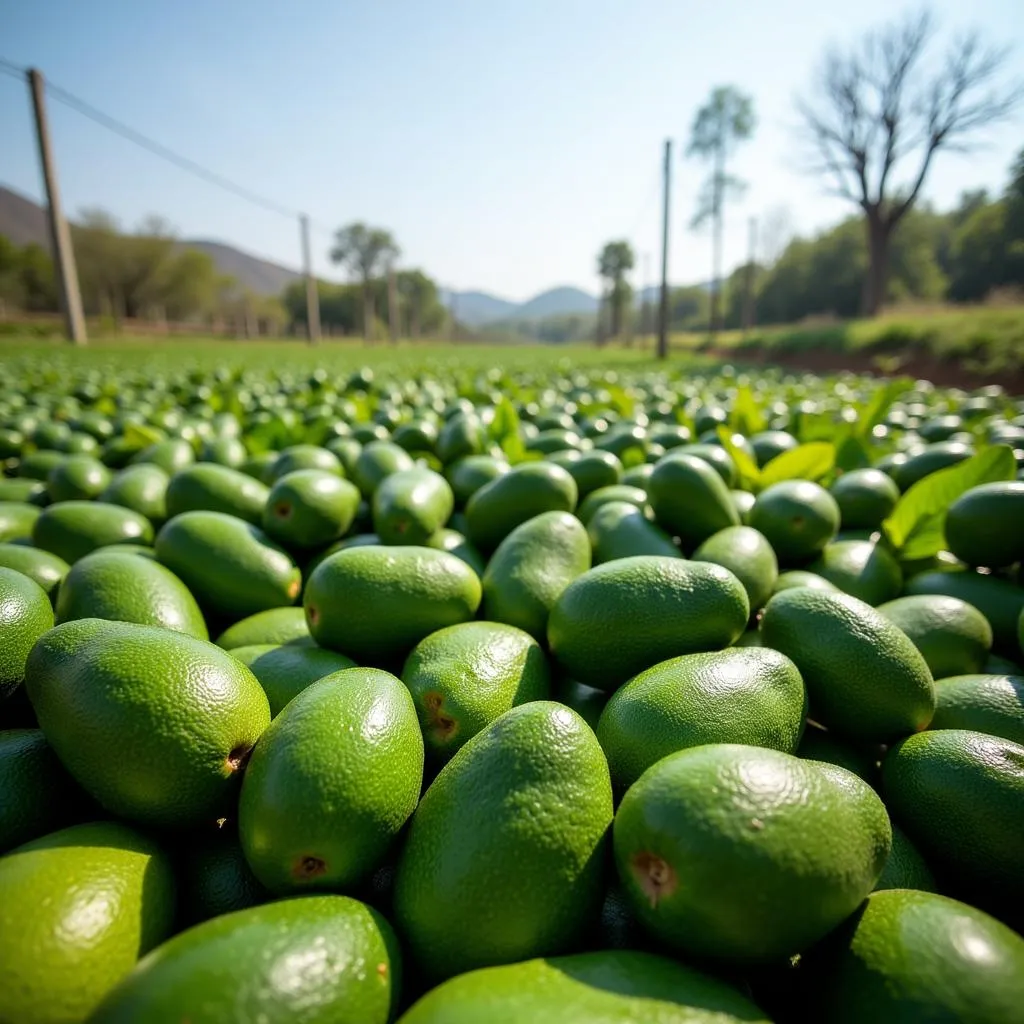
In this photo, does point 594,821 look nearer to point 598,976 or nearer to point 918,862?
point 598,976

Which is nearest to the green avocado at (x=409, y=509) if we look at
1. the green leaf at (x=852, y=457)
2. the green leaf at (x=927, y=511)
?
the green leaf at (x=927, y=511)

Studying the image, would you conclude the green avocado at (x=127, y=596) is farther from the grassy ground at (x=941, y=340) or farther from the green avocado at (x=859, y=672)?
the grassy ground at (x=941, y=340)

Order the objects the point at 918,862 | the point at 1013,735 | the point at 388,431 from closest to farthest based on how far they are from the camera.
A: the point at 918,862 → the point at 1013,735 → the point at 388,431

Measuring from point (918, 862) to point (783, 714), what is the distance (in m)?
0.43

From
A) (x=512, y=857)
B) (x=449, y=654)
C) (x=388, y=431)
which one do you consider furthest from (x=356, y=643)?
(x=388, y=431)

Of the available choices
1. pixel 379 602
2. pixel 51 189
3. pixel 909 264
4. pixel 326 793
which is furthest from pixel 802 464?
pixel 909 264

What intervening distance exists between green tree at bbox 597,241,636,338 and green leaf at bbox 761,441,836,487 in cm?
8260

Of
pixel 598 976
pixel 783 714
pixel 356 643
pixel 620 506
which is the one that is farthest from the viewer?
pixel 620 506

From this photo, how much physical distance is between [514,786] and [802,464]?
3128mm

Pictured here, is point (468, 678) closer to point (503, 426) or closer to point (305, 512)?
point (305, 512)

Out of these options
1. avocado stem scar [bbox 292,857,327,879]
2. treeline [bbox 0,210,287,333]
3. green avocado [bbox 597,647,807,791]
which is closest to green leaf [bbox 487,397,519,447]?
green avocado [bbox 597,647,807,791]

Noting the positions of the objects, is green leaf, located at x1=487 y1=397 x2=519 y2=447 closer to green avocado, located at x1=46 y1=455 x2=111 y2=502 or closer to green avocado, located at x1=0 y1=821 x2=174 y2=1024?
green avocado, located at x1=46 y1=455 x2=111 y2=502

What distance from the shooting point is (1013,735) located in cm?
171

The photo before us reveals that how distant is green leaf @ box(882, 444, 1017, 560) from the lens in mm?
2973
